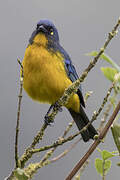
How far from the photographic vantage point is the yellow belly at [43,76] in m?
4.06

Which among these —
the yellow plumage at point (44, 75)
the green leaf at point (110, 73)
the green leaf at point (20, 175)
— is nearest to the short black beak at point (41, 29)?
the yellow plumage at point (44, 75)

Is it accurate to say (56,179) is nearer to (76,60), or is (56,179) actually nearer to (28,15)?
(76,60)

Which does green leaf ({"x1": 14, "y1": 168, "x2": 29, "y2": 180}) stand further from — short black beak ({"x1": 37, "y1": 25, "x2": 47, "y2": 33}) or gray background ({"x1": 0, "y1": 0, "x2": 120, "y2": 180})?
gray background ({"x1": 0, "y1": 0, "x2": 120, "y2": 180})

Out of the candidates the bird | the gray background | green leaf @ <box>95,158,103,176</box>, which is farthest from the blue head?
green leaf @ <box>95,158,103,176</box>

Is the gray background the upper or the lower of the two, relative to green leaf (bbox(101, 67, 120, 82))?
upper

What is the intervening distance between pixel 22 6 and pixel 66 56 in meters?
9.17

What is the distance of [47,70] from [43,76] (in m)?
0.07

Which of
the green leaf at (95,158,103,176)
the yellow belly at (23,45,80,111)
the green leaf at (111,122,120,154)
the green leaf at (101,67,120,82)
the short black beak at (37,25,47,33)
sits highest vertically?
the short black beak at (37,25,47,33)

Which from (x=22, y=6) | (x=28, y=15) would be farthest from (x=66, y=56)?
(x=22, y=6)

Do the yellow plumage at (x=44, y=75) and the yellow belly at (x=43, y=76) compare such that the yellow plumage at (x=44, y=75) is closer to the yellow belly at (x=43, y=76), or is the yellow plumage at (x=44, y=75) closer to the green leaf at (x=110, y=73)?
the yellow belly at (x=43, y=76)

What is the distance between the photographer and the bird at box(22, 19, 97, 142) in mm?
4062

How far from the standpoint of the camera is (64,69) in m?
4.36

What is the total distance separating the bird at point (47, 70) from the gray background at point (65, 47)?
1.45 meters

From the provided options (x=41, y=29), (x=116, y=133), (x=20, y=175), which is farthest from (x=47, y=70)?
(x=20, y=175)
